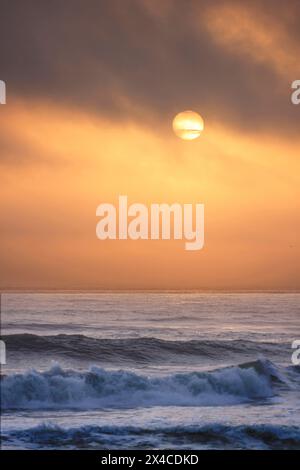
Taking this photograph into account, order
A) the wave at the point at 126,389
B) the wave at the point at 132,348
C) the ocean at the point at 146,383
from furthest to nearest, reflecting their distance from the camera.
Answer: the wave at the point at 132,348
the wave at the point at 126,389
the ocean at the point at 146,383

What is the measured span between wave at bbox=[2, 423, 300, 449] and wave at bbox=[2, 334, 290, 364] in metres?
11.5

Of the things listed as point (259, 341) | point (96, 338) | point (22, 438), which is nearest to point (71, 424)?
point (22, 438)

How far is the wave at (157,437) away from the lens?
14.2 m

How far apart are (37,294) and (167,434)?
39867 millimetres

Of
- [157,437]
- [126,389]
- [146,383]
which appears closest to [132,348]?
[146,383]

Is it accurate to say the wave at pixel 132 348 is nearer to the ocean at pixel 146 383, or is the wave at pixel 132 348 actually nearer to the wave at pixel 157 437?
the ocean at pixel 146 383

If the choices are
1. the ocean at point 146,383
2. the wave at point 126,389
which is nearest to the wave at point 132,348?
the ocean at point 146,383

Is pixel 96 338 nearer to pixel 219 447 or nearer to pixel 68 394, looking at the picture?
pixel 68 394

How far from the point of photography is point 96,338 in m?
30.9

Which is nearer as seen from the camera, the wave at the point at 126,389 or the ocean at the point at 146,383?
the ocean at the point at 146,383

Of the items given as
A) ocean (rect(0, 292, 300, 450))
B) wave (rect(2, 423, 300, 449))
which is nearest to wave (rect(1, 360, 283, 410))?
ocean (rect(0, 292, 300, 450))

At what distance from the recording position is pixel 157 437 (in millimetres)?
14875

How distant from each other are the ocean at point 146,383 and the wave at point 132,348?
0.04 metres

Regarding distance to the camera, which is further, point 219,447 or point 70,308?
point 70,308
